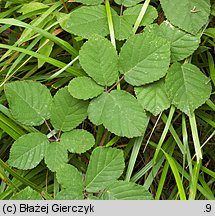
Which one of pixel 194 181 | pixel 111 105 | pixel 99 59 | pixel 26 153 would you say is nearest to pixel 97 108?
pixel 111 105

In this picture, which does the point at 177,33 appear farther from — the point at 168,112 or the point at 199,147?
the point at 199,147

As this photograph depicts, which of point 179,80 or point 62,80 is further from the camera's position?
point 62,80

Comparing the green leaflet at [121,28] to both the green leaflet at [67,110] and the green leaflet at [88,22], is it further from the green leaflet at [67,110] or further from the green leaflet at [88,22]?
the green leaflet at [67,110]

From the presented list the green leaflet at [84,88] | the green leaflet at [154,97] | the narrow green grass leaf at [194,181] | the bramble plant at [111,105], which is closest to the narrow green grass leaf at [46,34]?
the bramble plant at [111,105]

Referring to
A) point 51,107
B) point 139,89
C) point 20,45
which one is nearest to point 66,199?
point 51,107

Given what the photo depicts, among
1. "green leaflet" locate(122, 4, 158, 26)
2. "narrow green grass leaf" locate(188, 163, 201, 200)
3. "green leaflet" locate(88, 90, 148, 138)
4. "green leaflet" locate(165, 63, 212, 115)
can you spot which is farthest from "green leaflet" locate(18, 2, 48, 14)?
"narrow green grass leaf" locate(188, 163, 201, 200)

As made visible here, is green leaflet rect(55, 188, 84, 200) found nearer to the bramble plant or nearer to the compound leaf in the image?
the bramble plant
